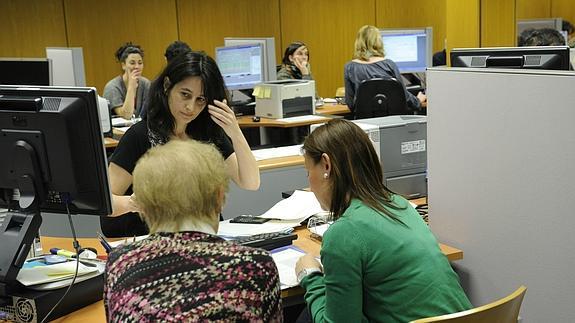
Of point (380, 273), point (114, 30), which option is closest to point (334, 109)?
point (114, 30)

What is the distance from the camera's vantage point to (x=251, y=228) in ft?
8.38

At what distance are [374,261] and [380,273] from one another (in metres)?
0.04

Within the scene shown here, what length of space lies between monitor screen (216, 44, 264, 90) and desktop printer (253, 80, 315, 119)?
2.17 ft

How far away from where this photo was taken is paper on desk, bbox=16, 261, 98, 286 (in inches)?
75.7

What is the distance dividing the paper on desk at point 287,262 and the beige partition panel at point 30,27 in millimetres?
5553

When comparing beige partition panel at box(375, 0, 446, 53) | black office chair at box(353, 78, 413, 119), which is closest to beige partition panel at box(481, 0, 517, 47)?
black office chair at box(353, 78, 413, 119)

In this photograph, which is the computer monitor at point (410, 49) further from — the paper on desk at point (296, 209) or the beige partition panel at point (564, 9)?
the paper on desk at point (296, 209)

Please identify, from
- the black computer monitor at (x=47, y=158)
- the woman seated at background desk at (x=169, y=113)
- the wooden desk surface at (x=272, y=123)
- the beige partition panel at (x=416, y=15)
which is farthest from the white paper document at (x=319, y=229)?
the beige partition panel at (x=416, y=15)

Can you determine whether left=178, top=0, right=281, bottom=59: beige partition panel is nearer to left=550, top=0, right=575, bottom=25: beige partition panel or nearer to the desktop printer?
the desktop printer

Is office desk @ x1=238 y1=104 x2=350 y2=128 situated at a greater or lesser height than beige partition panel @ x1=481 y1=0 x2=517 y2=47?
lesser

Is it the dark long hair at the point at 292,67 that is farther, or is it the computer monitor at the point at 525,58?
the dark long hair at the point at 292,67

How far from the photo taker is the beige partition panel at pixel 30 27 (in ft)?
22.6

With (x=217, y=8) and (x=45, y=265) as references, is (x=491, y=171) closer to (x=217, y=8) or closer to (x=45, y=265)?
(x=45, y=265)

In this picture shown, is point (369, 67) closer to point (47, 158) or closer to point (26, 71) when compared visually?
Answer: point (26, 71)
